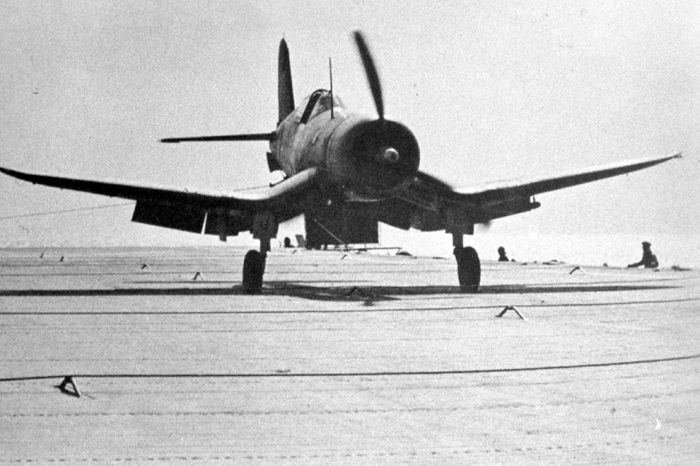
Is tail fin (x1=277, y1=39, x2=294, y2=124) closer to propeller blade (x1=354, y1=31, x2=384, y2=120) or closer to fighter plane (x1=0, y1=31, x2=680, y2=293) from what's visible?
fighter plane (x1=0, y1=31, x2=680, y2=293)

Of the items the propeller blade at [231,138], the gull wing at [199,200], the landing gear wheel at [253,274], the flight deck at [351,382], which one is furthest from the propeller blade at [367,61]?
the propeller blade at [231,138]

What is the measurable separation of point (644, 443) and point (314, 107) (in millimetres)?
15685

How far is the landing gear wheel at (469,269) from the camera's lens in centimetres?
1836

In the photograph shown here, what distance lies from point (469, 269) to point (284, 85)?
1084cm

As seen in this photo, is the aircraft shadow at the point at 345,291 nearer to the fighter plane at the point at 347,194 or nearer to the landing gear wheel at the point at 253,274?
the landing gear wheel at the point at 253,274

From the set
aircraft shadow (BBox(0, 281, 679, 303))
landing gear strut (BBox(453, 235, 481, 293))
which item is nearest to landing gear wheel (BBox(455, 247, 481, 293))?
landing gear strut (BBox(453, 235, 481, 293))

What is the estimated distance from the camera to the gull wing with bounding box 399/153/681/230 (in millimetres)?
18328

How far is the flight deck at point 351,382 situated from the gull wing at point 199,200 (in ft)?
11.0

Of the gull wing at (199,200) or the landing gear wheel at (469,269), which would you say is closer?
the gull wing at (199,200)

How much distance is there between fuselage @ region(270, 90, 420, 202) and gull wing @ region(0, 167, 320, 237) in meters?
0.65

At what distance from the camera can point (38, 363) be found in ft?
27.2

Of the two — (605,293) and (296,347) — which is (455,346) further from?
(605,293)

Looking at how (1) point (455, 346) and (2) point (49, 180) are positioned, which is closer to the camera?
(1) point (455, 346)

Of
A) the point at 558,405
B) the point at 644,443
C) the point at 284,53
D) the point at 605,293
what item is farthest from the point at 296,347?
the point at 284,53
